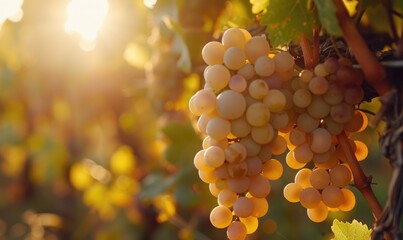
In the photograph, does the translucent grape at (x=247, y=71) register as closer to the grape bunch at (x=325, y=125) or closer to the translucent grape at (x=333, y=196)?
the grape bunch at (x=325, y=125)

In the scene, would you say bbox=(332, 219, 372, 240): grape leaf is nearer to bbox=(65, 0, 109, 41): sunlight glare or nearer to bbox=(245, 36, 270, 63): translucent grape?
bbox=(245, 36, 270, 63): translucent grape

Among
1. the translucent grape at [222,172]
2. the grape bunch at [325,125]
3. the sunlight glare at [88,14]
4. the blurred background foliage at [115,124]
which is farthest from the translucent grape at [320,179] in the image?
the sunlight glare at [88,14]

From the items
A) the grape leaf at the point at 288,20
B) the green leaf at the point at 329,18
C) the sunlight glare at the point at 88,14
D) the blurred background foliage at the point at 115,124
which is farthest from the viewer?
the sunlight glare at the point at 88,14

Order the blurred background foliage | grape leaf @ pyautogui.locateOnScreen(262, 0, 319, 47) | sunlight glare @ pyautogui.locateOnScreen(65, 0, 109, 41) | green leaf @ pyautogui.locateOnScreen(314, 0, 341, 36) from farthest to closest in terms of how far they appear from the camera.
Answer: sunlight glare @ pyautogui.locateOnScreen(65, 0, 109, 41) → the blurred background foliage → grape leaf @ pyautogui.locateOnScreen(262, 0, 319, 47) → green leaf @ pyautogui.locateOnScreen(314, 0, 341, 36)

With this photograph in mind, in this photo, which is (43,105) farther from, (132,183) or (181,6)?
(181,6)

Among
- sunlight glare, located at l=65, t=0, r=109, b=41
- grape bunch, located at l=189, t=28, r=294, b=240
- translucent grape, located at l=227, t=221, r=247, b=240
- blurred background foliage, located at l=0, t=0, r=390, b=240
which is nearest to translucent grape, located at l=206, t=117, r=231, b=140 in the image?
grape bunch, located at l=189, t=28, r=294, b=240
